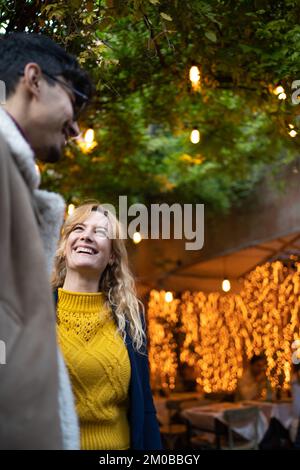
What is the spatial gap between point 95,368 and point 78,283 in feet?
1.54

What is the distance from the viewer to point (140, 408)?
2.55 meters

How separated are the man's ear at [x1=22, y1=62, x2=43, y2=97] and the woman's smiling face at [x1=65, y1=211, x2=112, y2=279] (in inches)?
54.1

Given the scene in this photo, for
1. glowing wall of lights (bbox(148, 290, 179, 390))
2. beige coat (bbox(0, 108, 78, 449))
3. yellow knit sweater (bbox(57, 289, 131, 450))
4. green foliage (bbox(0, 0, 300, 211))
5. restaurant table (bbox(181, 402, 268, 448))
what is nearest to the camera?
beige coat (bbox(0, 108, 78, 449))

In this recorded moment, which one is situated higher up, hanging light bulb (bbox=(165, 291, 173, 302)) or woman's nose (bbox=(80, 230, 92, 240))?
hanging light bulb (bbox=(165, 291, 173, 302))

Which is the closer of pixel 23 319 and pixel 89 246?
pixel 23 319

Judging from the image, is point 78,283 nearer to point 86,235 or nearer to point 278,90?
point 86,235

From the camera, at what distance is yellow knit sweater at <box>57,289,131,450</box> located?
2.41m

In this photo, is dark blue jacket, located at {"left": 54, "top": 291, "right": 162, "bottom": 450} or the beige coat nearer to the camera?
the beige coat

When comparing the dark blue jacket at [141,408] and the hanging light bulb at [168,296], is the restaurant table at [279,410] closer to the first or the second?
the hanging light bulb at [168,296]

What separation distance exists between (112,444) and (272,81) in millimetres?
3389
